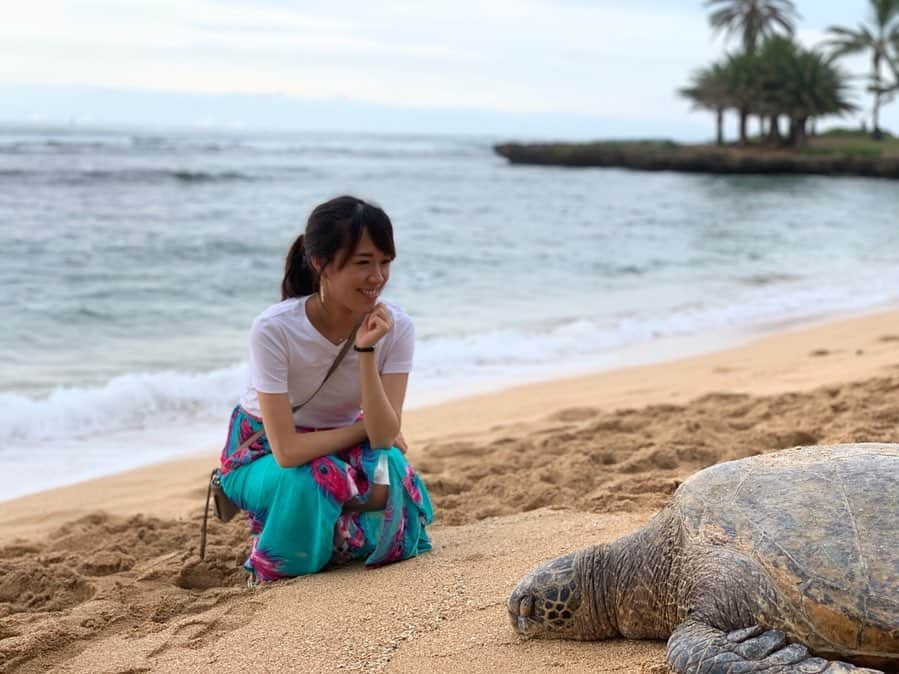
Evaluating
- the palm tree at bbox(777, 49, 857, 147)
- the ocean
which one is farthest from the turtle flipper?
the palm tree at bbox(777, 49, 857, 147)

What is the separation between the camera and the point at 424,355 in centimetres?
812

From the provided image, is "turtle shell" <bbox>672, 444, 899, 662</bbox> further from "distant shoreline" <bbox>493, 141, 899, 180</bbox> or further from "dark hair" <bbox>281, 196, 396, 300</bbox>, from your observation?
"distant shoreline" <bbox>493, 141, 899, 180</bbox>

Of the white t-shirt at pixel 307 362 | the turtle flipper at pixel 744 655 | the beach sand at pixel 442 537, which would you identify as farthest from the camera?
the white t-shirt at pixel 307 362

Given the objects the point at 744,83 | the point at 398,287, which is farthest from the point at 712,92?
the point at 398,287

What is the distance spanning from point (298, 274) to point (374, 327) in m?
0.40

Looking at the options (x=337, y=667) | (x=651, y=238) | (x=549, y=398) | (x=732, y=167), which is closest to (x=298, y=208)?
(x=651, y=238)

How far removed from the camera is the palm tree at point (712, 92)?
166 feet

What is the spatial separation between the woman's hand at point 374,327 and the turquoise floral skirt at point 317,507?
424 mm

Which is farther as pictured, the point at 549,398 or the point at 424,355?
the point at 424,355

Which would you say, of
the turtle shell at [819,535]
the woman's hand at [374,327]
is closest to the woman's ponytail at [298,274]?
the woman's hand at [374,327]

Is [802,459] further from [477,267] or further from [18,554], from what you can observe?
[477,267]

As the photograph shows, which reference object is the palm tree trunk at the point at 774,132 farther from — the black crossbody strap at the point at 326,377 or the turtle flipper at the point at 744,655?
the turtle flipper at the point at 744,655

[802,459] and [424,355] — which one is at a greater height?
[802,459]

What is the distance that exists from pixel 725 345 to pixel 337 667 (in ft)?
21.6
